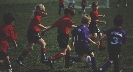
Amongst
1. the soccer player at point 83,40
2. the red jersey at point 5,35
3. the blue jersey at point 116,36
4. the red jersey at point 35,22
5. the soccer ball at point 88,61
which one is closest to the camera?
the blue jersey at point 116,36

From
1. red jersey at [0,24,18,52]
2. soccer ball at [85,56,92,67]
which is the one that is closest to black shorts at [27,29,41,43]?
red jersey at [0,24,18,52]

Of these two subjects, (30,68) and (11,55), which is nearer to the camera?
(30,68)

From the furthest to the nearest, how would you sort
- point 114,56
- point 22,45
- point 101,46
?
1. point 22,45
2. point 101,46
3. point 114,56

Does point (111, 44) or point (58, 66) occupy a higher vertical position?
point (111, 44)

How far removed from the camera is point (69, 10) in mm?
10477

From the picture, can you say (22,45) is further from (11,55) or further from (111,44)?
(111,44)

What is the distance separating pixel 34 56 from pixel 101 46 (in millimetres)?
3061

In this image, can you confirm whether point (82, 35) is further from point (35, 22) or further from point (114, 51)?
point (35, 22)

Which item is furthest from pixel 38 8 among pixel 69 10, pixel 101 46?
pixel 101 46

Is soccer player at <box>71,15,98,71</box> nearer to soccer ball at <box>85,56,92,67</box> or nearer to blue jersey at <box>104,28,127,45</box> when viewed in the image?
soccer ball at <box>85,56,92,67</box>

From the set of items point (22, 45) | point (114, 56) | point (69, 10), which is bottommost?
point (22, 45)

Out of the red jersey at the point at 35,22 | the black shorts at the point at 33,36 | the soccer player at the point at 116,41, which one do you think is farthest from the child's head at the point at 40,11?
the soccer player at the point at 116,41

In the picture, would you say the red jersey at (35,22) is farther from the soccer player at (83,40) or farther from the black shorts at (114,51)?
the black shorts at (114,51)

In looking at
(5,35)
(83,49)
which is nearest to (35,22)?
(5,35)
